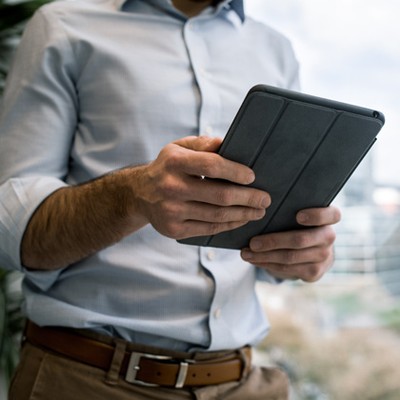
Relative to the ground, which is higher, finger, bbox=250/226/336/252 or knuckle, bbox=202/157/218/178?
knuckle, bbox=202/157/218/178

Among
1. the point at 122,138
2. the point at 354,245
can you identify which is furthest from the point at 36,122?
the point at 354,245

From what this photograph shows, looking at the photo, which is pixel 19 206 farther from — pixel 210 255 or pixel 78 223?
pixel 210 255

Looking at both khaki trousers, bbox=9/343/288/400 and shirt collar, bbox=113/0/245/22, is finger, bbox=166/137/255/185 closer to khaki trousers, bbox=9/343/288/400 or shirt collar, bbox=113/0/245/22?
khaki trousers, bbox=9/343/288/400

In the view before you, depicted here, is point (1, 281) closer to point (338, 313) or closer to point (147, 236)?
point (147, 236)

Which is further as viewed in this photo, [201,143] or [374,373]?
[374,373]

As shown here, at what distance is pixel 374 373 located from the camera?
201 centimetres

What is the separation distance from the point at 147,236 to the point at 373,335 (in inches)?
47.2

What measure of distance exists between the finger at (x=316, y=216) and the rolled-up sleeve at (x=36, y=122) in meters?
0.42

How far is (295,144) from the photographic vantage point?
81cm

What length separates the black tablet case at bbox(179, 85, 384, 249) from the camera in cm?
76

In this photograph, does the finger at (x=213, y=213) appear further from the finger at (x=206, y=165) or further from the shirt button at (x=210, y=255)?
the shirt button at (x=210, y=255)

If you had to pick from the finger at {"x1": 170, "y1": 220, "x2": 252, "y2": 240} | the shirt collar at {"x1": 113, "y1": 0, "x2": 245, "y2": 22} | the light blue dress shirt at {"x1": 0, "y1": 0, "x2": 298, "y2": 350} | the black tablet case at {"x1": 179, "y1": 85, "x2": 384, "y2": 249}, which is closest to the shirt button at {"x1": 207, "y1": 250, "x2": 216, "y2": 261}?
the light blue dress shirt at {"x1": 0, "y1": 0, "x2": 298, "y2": 350}

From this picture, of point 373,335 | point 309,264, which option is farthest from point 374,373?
point 309,264

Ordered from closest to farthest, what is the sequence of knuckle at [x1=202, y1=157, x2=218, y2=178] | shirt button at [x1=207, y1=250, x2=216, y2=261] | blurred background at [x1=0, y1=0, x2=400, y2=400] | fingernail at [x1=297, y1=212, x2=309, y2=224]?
knuckle at [x1=202, y1=157, x2=218, y2=178], fingernail at [x1=297, y1=212, x2=309, y2=224], shirt button at [x1=207, y1=250, x2=216, y2=261], blurred background at [x1=0, y1=0, x2=400, y2=400]
